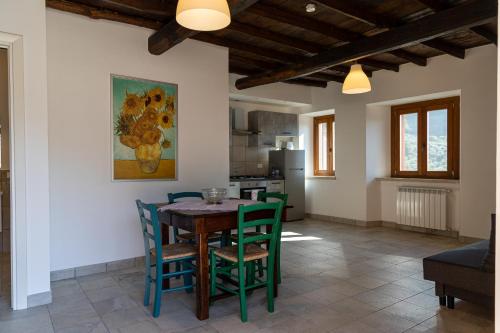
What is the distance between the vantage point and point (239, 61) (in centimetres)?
545

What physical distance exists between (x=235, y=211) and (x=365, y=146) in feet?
14.1

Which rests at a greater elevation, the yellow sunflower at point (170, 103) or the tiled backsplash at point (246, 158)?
the yellow sunflower at point (170, 103)

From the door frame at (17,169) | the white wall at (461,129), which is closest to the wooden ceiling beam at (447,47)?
the white wall at (461,129)

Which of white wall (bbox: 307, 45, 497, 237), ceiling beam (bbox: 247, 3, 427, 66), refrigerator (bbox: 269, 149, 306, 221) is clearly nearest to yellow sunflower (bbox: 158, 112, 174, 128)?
ceiling beam (bbox: 247, 3, 427, 66)

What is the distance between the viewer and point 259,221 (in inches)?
105

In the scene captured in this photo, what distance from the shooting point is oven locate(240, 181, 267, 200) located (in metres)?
6.29

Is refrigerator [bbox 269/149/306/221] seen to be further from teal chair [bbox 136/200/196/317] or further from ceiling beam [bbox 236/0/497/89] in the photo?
teal chair [bbox 136/200/196/317]

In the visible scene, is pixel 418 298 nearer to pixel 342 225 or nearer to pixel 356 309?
pixel 356 309

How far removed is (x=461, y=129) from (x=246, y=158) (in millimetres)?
3741

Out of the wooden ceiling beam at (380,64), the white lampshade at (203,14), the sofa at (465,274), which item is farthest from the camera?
the wooden ceiling beam at (380,64)

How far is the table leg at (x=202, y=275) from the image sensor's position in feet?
8.61

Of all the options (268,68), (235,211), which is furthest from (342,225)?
(235,211)

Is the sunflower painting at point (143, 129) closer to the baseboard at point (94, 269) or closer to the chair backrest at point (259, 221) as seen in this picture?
the baseboard at point (94, 269)

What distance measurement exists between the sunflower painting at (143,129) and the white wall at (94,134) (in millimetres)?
88
